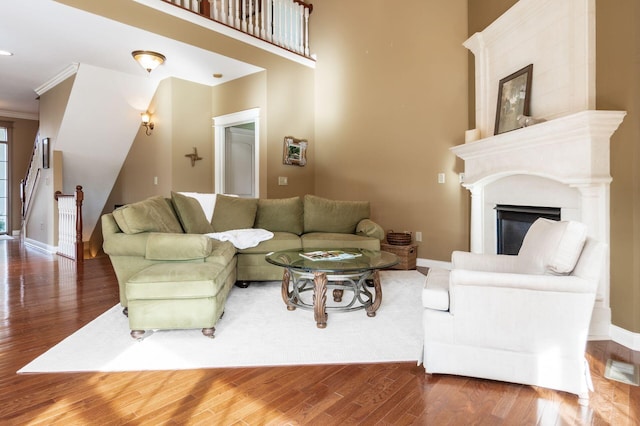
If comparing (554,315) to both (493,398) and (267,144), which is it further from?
(267,144)

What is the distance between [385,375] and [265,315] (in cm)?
125

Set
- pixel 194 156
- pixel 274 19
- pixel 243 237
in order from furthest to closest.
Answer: pixel 194 156
pixel 274 19
pixel 243 237

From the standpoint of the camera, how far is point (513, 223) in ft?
12.0

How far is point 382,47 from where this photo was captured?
522cm

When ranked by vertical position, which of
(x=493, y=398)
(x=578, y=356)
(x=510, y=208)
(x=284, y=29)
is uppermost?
(x=284, y=29)

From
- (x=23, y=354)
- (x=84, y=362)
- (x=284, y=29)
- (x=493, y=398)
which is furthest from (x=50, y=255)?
(x=493, y=398)

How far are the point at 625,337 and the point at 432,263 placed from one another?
2.46m

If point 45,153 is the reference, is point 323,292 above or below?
below

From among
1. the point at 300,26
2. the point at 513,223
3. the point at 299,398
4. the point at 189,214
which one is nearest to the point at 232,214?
the point at 189,214

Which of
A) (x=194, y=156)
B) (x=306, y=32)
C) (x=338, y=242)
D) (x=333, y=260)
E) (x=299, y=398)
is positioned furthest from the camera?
(x=306, y=32)

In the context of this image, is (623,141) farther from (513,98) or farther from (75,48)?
(75,48)

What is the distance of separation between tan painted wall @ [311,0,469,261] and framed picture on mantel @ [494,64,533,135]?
805 mm

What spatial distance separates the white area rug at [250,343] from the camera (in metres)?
2.13

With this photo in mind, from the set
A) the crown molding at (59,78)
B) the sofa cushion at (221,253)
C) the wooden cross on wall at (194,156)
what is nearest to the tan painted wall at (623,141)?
the sofa cushion at (221,253)
